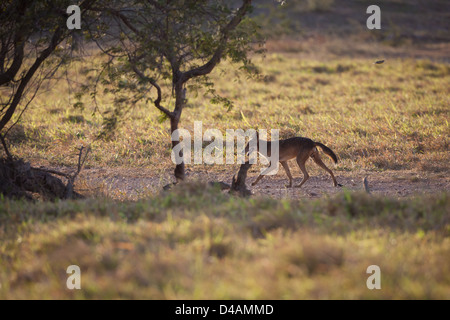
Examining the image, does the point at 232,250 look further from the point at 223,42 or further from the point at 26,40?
the point at 26,40

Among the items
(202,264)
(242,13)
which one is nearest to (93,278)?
(202,264)

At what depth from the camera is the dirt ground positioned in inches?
300

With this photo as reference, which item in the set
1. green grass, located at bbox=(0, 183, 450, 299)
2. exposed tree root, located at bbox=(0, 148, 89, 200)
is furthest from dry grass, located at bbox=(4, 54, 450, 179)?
green grass, located at bbox=(0, 183, 450, 299)

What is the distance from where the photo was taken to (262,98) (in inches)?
634

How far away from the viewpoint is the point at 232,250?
4000 millimetres

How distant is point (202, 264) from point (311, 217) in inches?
60.8

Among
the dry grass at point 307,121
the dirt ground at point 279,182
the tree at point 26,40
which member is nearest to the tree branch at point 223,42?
the dry grass at point 307,121

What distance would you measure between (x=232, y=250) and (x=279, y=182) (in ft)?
16.5

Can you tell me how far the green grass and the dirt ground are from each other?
215cm

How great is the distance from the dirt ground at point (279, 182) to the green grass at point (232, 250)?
7.06 ft

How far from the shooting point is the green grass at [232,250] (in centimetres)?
346
